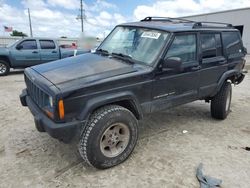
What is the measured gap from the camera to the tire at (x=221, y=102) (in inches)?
216

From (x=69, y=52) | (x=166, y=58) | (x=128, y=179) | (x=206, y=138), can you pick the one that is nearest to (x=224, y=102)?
(x=206, y=138)

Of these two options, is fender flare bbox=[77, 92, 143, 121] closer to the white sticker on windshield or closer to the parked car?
the white sticker on windshield

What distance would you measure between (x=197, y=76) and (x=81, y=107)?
2373 millimetres

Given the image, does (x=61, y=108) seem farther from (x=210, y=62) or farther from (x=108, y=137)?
(x=210, y=62)

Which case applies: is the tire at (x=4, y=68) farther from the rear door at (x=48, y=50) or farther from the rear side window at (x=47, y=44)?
the rear side window at (x=47, y=44)

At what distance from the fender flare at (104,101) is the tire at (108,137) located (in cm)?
11

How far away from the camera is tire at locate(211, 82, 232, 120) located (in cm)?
549

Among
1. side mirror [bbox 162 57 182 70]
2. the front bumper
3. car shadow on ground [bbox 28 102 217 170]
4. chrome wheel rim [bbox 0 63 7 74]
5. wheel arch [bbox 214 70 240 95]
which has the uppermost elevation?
side mirror [bbox 162 57 182 70]

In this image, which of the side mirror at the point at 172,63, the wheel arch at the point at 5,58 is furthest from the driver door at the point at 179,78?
the wheel arch at the point at 5,58

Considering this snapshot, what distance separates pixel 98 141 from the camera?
342 cm

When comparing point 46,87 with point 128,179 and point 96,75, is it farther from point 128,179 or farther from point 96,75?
point 128,179

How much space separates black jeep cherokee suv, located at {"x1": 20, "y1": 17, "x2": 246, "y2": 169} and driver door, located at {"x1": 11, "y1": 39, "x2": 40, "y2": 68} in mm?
7902

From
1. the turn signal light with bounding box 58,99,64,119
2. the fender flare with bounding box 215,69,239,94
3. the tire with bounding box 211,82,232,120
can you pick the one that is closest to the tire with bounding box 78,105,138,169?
the turn signal light with bounding box 58,99,64,119

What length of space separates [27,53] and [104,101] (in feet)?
31.4
